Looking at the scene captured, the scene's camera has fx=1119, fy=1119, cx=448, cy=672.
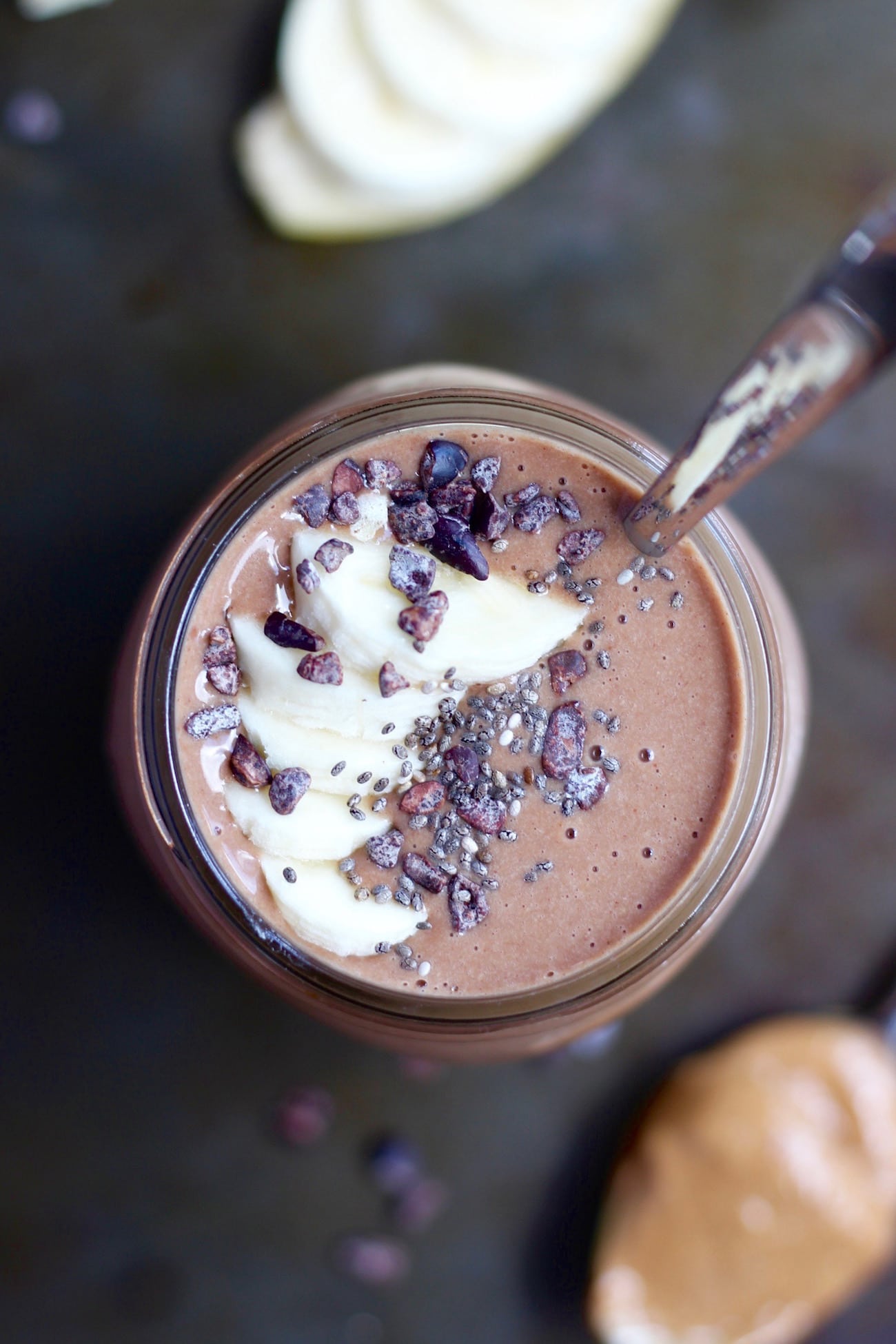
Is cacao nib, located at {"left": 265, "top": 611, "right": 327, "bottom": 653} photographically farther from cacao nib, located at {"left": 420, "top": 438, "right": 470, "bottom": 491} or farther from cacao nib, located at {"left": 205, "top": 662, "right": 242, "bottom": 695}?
cacao nib, located at {"left": 420, "top": 438, "right": 470, "bottom": 491}

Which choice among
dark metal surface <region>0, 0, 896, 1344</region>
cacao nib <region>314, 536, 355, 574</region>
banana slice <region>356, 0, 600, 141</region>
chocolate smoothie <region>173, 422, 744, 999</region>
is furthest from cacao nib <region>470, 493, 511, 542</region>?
banana slice <region>356, 0, 600, 141</region>

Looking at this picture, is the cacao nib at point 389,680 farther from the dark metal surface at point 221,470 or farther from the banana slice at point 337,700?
the dark metal surface at point 221,470

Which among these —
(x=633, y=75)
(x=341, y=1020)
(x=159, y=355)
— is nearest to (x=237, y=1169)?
(x=341, y=1020)

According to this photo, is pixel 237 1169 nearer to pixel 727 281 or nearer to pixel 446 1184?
pixel 446 1184

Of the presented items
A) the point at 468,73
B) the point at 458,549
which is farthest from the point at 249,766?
the point at 468,73

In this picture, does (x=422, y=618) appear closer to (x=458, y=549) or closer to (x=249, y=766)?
(x=458, y=549)

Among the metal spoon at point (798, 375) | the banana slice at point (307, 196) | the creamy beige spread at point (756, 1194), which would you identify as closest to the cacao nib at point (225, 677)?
the metal spoon at point (798, 375)
